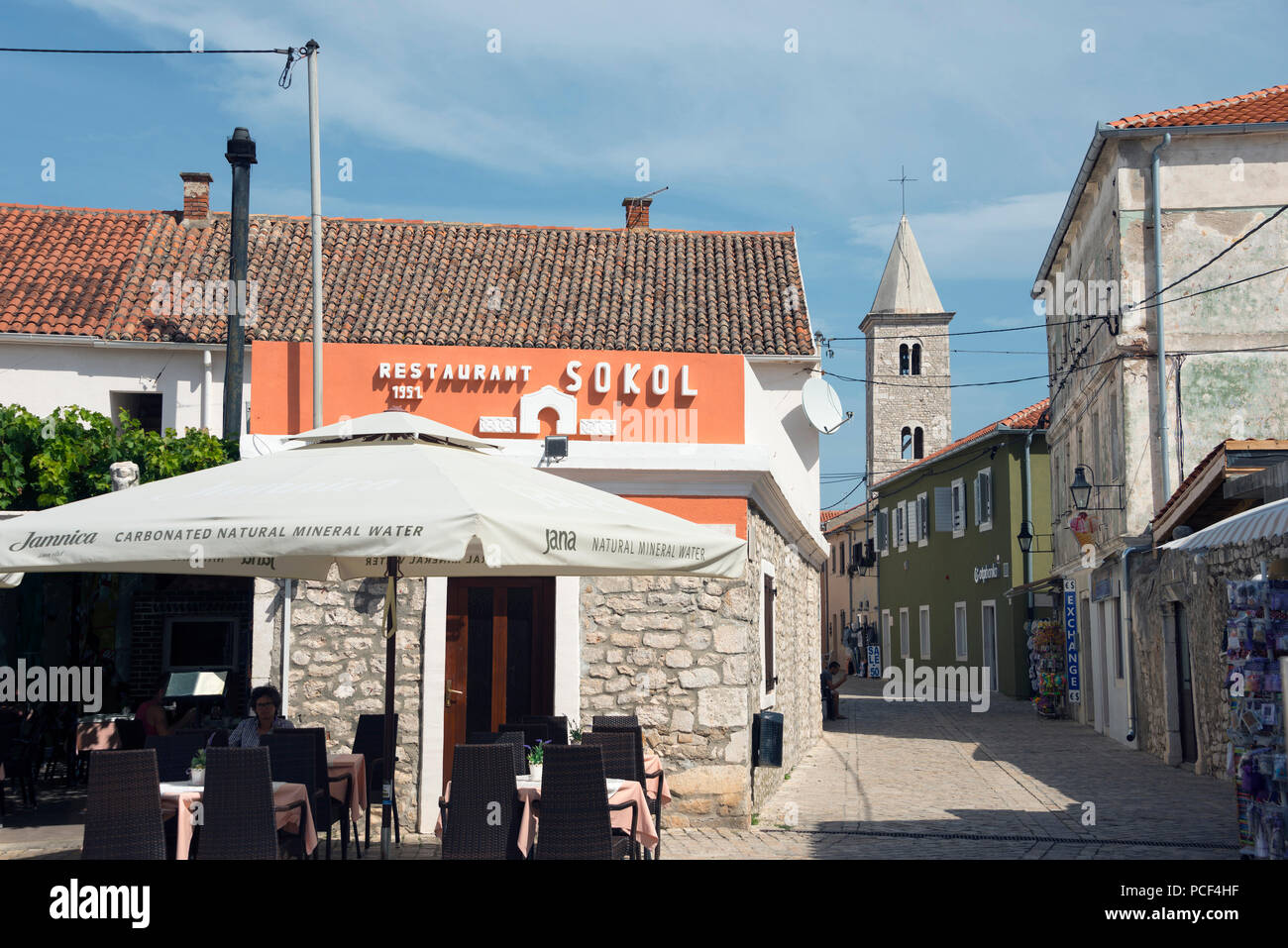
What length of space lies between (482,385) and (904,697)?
79.4 feet

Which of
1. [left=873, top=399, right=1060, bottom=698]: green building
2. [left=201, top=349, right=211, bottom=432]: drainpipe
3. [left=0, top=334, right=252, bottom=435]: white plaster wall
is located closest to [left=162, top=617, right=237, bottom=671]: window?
[left=201, top=349, right=211, bottom=432]: drainpipe

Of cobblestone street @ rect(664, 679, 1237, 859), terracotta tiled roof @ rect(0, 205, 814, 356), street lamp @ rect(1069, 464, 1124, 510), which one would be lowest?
cobblestone street @ rect(664, 679, 1237, 859)

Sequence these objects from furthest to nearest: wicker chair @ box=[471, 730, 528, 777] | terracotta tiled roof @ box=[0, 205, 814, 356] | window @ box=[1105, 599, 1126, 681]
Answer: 1. window @ box=[1105, 599, 1126, 681]
2. terracotta tiled roof @ box=[0, 205, 814, 356]
3. wicker chair @ box=[471, 730, 528, 777]

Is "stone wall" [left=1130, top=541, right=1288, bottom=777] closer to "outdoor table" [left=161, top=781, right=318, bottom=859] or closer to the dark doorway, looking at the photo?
the dark doorway

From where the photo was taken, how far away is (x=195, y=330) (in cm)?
1914

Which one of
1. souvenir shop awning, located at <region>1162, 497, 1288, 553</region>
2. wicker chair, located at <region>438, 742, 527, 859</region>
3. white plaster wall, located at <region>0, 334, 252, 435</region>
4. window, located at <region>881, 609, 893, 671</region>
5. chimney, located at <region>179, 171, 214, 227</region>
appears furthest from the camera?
window, located at <region>881, 609, 893, 671</region>

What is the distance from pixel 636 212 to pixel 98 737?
1539 cm

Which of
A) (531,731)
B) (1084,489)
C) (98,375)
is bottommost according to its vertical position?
(531,731)

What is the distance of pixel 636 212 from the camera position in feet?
76.9

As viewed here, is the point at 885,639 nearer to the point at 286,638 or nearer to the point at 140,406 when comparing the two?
the point at 140,406

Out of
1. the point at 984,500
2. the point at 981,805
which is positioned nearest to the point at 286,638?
the point at 981,805

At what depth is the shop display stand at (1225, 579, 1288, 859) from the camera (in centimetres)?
740

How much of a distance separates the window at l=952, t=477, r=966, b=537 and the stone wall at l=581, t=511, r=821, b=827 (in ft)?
82.2
